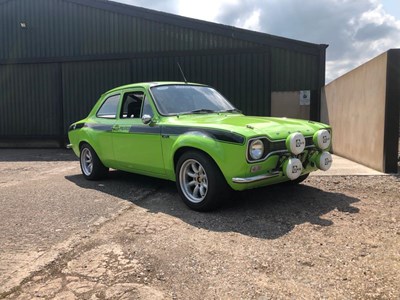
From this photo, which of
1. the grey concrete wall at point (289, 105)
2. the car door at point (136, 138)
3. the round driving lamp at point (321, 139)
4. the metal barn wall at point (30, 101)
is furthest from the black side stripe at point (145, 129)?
the metal barn wall at point (30, 101)

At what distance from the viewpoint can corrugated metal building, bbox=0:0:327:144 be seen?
12.1 meters

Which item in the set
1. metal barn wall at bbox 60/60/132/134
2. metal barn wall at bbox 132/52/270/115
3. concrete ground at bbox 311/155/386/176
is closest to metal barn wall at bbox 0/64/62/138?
metal barn wall at bbox 60/60/132/134

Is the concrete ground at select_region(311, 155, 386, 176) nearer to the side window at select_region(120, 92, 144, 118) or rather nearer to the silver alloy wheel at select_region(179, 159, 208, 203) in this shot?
the silver alloy wheel at select_region(179, 159, 208, 203)

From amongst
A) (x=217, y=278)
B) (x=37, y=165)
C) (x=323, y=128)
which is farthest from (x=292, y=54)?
(x=217, y=278)

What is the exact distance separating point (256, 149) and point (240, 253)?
1301 mm

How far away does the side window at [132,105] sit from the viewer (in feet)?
19.9

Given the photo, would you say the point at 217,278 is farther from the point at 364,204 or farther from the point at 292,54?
the point at 292,54

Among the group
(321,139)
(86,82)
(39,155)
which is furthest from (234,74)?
(321,139)

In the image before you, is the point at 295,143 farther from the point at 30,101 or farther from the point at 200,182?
the point at 30,101

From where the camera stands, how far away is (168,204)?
534 cm

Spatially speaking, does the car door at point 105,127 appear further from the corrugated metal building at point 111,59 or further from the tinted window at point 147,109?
the corrugated metal building at point 111,59

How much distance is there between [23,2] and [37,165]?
713cm

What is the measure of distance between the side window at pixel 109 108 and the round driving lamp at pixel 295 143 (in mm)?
3192

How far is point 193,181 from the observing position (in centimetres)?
499
